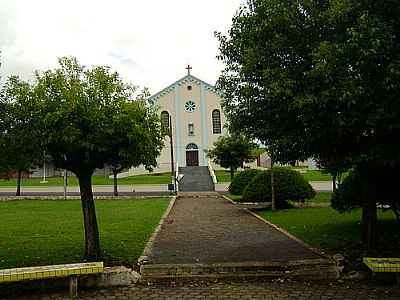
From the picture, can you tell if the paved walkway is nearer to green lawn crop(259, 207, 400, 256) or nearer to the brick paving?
green lawn crop(259, 207, 400, 256)

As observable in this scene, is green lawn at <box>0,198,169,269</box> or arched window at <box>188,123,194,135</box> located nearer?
green lawn at <box>0,198,169,269</box>

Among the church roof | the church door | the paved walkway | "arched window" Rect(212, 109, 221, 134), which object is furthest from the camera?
"arched window" Rect(212, 109, 221, 134)

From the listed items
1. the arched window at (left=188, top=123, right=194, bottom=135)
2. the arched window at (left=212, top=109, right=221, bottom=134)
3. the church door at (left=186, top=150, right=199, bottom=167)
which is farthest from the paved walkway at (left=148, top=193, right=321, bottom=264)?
the arched window at (left=212, top=109, right=221, bottom=134)

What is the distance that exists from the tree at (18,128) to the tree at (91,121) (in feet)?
0.59

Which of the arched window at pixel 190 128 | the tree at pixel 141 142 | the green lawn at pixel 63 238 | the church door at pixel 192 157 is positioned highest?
the arched window at pixel 190 128

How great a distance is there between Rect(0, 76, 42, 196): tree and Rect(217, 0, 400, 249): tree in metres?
3.82

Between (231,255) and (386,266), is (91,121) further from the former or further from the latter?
(386,266)

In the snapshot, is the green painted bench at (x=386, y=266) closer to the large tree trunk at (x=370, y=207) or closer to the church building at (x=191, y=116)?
the large tree trunk at (x=370, y=207)

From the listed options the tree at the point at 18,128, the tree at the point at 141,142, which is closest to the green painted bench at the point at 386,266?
the tree at the point at 141,142

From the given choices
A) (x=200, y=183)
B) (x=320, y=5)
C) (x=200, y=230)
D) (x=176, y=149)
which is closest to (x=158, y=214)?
(x=200, y=230)

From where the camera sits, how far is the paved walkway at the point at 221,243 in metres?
9.41

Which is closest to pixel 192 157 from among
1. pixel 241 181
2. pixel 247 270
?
pixel 241 181

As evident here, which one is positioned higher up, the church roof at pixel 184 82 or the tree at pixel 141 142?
the church roof at pixel 184 82

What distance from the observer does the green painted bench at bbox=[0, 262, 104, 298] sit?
710cm
